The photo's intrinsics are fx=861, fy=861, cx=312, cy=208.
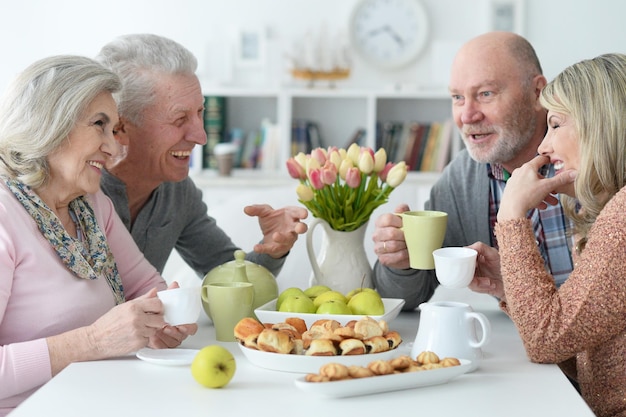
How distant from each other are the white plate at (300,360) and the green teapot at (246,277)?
348 millimetres

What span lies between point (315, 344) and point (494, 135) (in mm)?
1092

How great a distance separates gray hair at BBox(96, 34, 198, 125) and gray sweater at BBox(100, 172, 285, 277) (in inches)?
8.2

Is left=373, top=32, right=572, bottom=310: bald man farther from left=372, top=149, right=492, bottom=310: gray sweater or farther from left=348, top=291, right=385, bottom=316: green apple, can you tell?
left=348, top=291, right=385, bottom=316: green apple

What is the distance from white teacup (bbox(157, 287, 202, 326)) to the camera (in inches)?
61.4

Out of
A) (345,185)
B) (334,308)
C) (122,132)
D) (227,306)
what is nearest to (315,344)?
(334,308)

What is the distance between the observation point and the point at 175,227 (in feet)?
7.99

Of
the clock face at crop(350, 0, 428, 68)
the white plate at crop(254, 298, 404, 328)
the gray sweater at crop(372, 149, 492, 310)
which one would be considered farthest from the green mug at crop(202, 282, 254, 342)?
the clock face at crop(350, 0, 428, 68)

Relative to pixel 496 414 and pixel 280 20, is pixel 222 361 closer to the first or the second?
pixel 496 414

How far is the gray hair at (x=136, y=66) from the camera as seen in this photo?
2.20 meters

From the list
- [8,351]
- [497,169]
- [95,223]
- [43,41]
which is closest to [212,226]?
[95,223]

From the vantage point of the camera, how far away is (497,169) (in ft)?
7.79

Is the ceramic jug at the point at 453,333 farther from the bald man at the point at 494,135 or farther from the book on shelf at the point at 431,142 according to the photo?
the book on shelf at the point at 431,142

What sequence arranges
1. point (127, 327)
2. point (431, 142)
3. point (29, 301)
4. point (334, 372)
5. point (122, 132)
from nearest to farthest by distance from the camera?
point (334, 372), point (127, 327), point (29, 301), point (122, 132), point (431, 142)

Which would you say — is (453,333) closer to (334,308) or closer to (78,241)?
(334,308)
